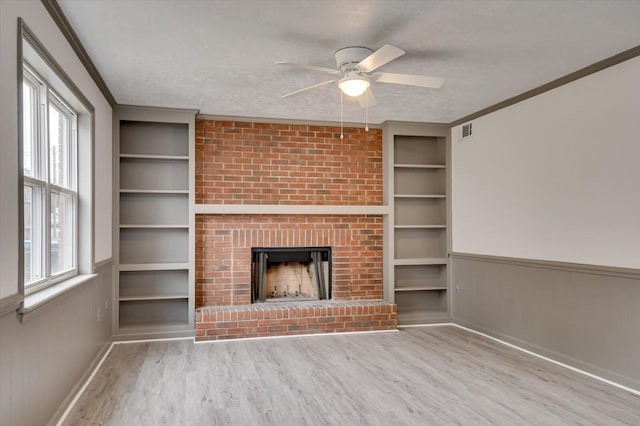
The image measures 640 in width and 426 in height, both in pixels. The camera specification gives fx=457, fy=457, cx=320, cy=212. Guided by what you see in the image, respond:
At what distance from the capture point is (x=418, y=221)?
249 inches

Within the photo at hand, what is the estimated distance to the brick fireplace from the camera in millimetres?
5441

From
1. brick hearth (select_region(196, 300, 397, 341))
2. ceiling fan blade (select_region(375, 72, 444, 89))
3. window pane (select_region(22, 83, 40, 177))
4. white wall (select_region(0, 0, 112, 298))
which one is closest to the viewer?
white wall (select_region(0, 0, 112, 298))

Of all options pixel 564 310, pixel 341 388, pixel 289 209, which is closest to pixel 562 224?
pixel 564 310

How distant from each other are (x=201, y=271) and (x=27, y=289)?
2791mm

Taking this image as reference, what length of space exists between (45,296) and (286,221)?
333 cm

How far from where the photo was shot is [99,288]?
439cm

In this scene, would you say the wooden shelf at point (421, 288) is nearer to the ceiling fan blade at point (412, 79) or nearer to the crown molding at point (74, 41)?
the ceiling fan blade at point (412, 79)

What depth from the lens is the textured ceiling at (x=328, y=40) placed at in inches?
112

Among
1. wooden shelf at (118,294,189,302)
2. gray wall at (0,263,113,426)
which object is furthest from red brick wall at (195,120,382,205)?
gray wall at (0,263,113,426)

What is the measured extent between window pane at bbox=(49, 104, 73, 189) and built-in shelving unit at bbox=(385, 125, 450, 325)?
3.74 meters

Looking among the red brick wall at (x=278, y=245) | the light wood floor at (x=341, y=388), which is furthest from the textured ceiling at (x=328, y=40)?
the light wood floor at (x=341, y=388)

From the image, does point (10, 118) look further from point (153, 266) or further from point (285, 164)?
point (285, 164)

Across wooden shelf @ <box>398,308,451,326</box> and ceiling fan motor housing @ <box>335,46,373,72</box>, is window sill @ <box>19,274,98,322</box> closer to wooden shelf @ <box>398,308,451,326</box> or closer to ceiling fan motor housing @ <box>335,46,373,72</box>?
ceiling fan motor housing @ <box>335,46,373,72</box>

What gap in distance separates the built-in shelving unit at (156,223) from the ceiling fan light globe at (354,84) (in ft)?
8.07
